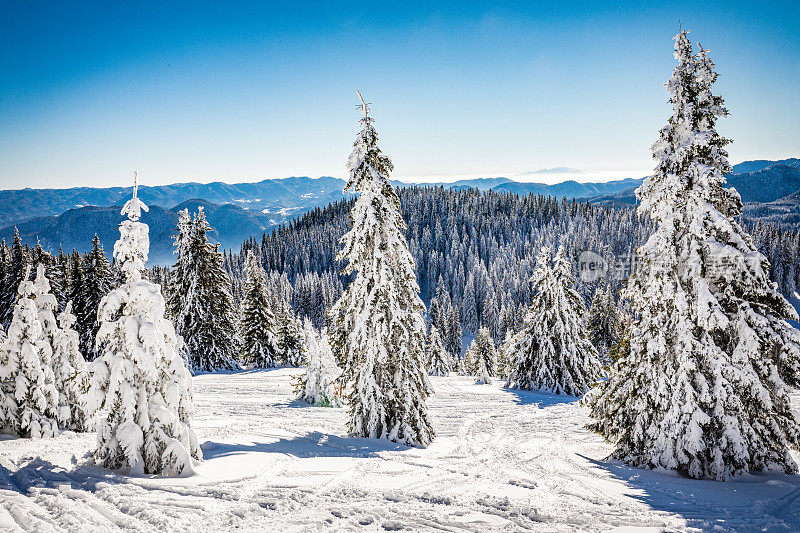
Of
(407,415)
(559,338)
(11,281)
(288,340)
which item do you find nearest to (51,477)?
(407,415)

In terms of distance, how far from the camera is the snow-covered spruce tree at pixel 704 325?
10328mm

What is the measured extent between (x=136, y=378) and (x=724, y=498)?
1239cm

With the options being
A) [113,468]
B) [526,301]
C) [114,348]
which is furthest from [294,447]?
[526,301]

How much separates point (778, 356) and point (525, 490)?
7.67 meters

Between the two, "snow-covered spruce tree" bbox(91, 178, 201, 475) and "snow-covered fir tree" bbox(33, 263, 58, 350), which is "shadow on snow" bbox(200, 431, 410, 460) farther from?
"snow-covered fir tree" bbox(33, 263, 58, 350)

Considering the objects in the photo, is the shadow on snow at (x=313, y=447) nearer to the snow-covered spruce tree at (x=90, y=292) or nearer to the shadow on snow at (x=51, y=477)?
the shadow on snow at (x=51, y=477)

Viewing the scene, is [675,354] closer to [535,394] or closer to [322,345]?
[322,345]

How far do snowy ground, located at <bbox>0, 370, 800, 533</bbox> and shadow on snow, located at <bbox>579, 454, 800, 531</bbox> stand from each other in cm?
4

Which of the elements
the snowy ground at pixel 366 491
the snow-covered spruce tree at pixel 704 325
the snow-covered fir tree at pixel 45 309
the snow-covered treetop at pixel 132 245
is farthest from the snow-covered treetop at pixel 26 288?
the snow-covered spruce tree at pixel 704 325

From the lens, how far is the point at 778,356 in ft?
34.8

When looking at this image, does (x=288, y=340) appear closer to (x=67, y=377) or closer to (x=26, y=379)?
(x=67, y=377)

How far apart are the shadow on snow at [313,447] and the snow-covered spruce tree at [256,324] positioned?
20.6 meters

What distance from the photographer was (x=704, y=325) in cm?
1036

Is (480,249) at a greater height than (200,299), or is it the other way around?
(200,299)
